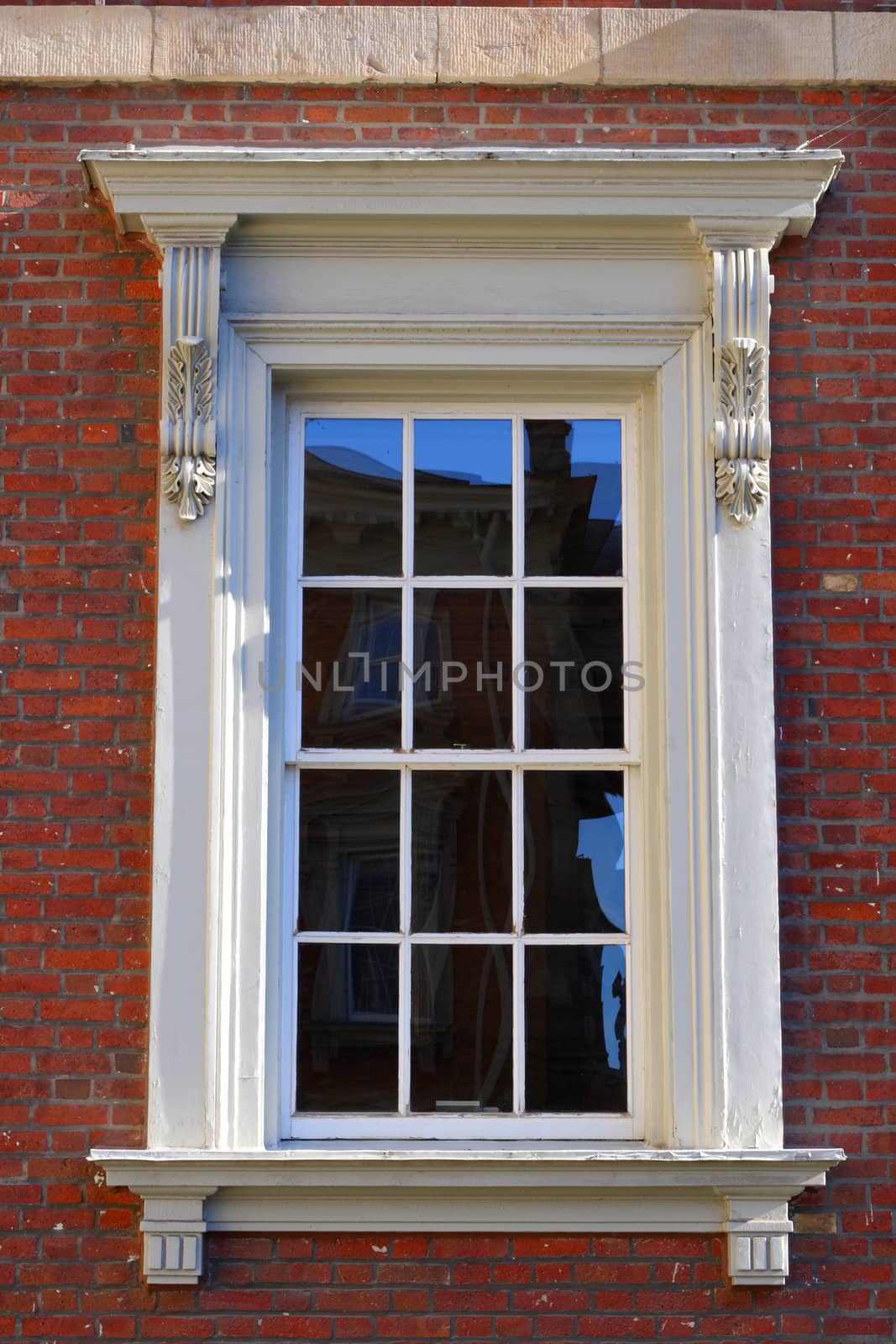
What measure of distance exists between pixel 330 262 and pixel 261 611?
3.19 ft

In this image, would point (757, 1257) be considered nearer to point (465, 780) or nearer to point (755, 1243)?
point (755, 1243)

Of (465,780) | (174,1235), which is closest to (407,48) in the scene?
(465,780)

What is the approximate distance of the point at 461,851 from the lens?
4203 mm

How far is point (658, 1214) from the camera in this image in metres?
3.92

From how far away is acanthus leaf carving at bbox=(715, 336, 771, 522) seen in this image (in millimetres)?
4141

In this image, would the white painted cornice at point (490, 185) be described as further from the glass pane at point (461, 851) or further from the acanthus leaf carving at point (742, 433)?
the glass pane at point (461, 851)

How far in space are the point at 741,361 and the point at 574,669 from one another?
93 centimetres

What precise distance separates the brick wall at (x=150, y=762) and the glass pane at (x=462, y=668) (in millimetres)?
729

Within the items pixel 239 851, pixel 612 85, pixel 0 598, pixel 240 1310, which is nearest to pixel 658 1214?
pixel 240 1310

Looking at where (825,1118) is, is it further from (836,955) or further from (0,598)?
(0,598)

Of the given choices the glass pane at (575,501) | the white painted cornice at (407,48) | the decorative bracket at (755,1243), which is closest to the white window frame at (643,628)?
the decorative bracket at (755,1243)

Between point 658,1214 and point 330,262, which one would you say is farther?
point 330,262

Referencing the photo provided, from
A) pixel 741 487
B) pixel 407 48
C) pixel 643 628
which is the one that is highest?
pixel 407 48

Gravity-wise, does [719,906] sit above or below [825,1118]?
above
